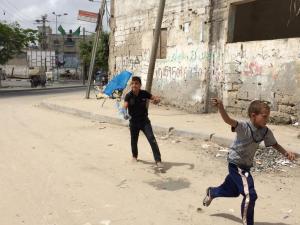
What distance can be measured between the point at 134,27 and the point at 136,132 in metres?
9.98

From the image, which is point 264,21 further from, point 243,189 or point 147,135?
point 243,189

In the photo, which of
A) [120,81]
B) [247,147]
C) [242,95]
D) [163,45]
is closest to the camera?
[247,147]

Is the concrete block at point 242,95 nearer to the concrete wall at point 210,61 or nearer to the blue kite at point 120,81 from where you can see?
the concrete wall at point 210,61

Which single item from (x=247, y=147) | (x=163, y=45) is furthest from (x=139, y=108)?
(x=163, y=45)

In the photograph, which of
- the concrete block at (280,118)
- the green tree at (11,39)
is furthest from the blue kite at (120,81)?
the green tree at (11,39)

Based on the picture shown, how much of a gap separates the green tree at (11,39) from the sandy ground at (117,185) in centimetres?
2259

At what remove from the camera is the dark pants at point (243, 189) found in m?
3.91

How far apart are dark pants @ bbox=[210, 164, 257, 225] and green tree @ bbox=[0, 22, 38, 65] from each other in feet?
90.9

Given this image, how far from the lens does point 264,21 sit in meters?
13.2

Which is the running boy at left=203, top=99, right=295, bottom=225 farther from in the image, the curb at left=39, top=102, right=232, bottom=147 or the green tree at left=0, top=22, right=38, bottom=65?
the green tree at left=0, top=22, right=38, bottom=65

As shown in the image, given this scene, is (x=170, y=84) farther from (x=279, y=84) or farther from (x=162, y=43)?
(x=279, y=84)

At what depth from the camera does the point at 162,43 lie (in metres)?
14.5

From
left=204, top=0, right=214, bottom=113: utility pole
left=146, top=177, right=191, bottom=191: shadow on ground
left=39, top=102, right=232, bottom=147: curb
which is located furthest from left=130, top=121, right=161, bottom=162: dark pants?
left=204, top=0, right=214, bottom=113: utility pole

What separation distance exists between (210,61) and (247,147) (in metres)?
8.21
